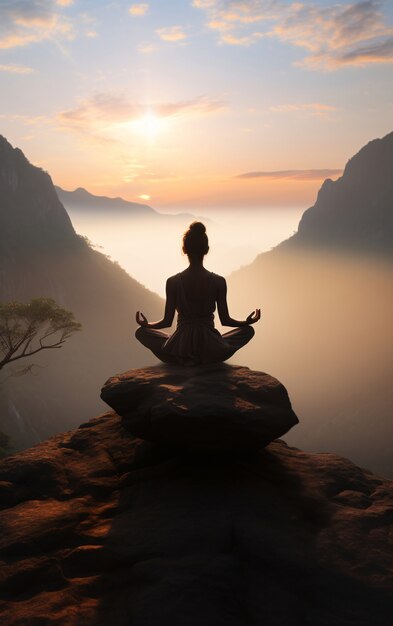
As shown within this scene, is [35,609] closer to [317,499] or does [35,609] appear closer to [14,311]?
[317,499]

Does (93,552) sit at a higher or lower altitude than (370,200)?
lower

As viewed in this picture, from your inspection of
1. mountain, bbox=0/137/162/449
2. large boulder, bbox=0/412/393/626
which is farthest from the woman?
mountain, bbox=0/137/162/449

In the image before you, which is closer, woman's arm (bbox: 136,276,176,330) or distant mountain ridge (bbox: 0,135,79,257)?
woman's arm (bbox: 136,276,176,330)

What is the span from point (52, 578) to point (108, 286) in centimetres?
9392

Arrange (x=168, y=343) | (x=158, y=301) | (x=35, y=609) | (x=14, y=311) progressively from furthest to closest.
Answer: (x=158, y=301), (x=14, y=311), (x=168, y=343), (x=35, y=609)

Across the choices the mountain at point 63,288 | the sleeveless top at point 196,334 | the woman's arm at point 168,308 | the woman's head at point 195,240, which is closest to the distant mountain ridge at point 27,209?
the mountain at point 63,288

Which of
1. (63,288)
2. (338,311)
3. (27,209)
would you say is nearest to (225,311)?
(63,288)

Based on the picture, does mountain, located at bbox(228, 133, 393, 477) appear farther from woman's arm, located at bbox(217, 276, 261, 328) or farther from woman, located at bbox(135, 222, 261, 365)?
woman, located at bbox(135, 222, 261, 365)

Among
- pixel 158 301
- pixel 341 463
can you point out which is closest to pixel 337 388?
pixel 158 301

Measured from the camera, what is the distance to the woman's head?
734cm

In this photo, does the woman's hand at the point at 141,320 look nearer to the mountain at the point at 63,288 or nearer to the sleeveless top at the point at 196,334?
the sleeveless top at the point at 196,334

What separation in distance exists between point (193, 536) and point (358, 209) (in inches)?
6590

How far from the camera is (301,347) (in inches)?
4838

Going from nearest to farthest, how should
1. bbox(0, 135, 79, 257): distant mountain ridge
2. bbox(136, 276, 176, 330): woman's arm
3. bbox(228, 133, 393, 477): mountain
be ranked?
bbox(136, 276, 176, 330): woman's arm → bbox(228, 133, 393, 477): mountain → bbox(0, 135, 79, 257): distant mountain ridge
